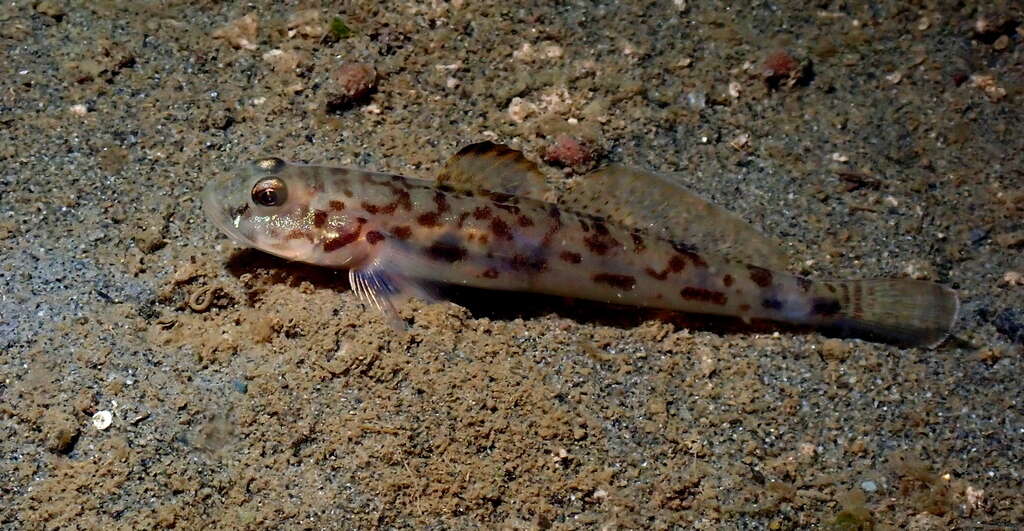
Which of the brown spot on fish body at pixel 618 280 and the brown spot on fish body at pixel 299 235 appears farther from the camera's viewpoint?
the brown spot on fish body at pixel 618 280

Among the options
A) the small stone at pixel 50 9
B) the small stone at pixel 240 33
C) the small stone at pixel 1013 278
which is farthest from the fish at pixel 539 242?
the small stone at pixel 50 9

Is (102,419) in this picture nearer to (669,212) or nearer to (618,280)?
(618,280)

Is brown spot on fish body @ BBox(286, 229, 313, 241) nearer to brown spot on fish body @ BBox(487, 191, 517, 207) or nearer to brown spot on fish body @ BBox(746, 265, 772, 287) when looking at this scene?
brown spot on fish body @ BBox(487, 191, 517, 207)

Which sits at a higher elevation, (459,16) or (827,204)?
(459,16)

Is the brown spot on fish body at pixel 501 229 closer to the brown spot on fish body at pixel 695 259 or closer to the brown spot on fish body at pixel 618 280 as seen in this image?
the brown spot on fish body at pixel 618 280

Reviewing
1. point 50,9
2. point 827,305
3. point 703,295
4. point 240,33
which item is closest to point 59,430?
point 240,33

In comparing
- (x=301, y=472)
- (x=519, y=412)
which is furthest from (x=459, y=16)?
(x=301, y=472)

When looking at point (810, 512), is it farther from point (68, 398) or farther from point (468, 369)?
point (68, 398)
